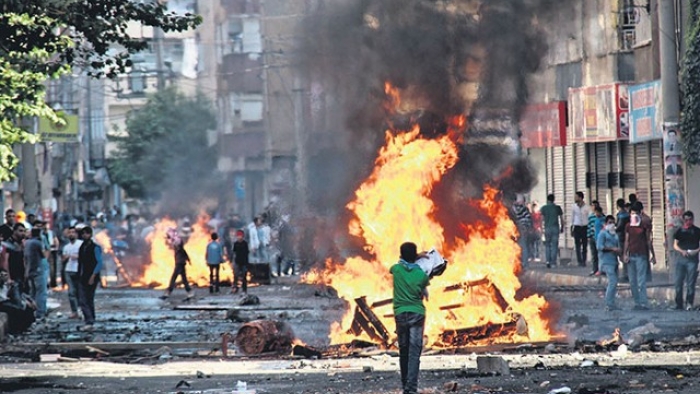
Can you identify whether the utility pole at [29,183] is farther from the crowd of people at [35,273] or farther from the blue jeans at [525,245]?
the blue jeans at [525,245]

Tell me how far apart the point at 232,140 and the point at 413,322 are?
7004 centimetres

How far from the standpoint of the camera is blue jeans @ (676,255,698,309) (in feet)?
81.8

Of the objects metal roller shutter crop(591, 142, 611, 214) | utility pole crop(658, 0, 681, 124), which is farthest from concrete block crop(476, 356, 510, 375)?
metal roller shutter crop(591, 142, 611, 214)

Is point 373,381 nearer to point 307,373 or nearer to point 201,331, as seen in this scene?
point 307,373

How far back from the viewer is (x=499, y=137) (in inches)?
930

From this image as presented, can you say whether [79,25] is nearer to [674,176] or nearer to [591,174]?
[674,176]

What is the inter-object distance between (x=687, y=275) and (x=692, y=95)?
7625mm

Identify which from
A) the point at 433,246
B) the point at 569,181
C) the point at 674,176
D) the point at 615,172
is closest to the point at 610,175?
the point at 615,172

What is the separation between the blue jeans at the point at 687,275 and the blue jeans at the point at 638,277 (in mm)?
656

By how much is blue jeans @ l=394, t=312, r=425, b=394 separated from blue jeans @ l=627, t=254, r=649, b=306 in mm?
12309

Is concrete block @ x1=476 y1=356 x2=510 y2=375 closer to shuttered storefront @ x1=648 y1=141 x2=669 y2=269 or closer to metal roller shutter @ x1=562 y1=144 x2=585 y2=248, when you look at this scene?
shuttered storefront @ x1=648 y1=141 x2=669 y2=269

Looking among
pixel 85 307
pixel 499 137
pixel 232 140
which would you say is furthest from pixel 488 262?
pixel 232 140

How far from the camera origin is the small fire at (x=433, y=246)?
19781mm

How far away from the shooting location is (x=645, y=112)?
36875mm
